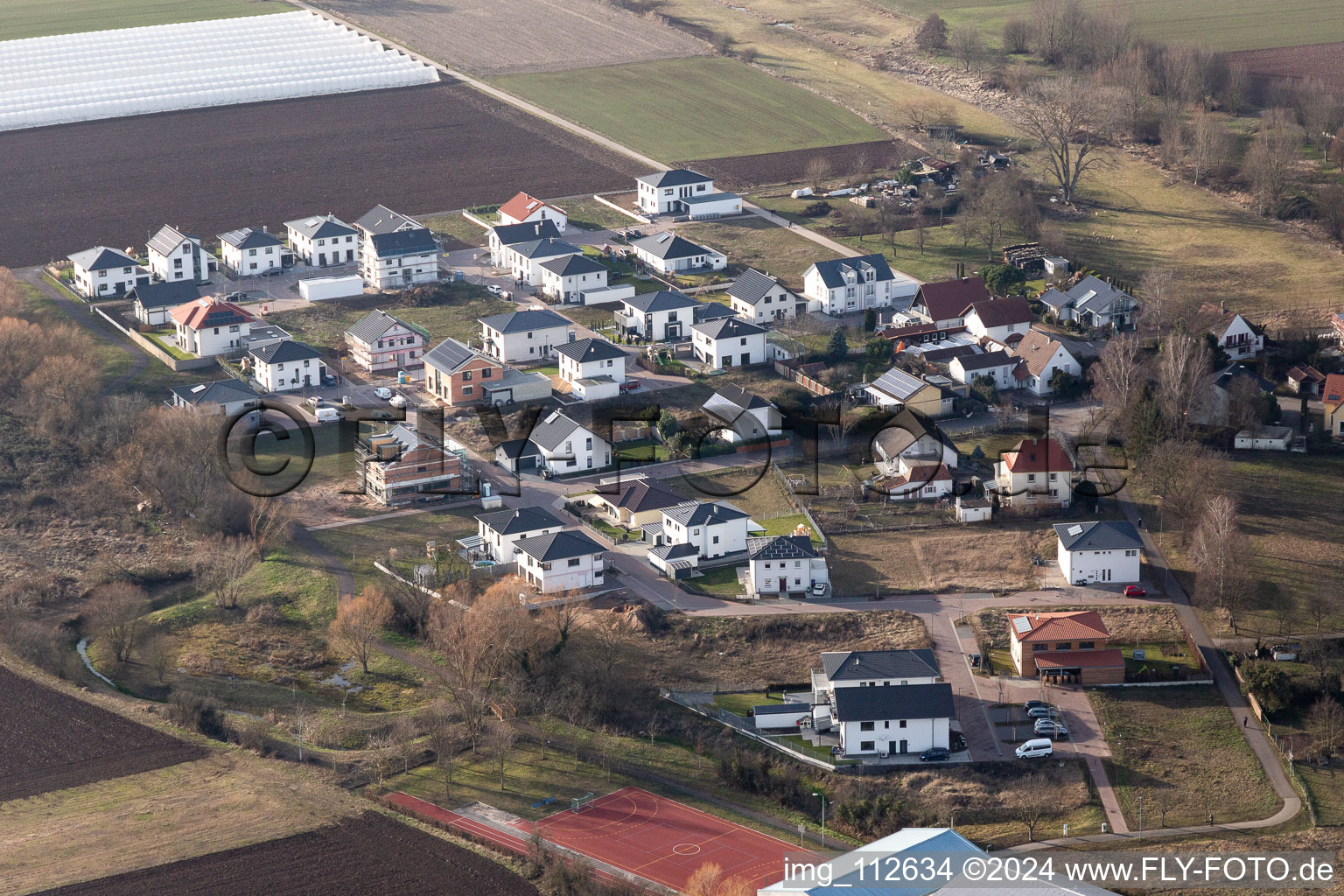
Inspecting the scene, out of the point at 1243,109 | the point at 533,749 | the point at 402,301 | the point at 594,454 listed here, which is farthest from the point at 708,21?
the point at 533,749

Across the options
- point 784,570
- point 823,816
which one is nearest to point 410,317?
point 784,570

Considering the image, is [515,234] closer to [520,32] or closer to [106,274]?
[106,274]

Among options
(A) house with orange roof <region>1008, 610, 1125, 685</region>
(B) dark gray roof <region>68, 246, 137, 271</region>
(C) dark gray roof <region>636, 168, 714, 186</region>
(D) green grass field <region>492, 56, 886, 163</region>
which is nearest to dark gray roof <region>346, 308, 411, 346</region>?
(B) dark gray roof <region>68, 246, 137, 271</region>

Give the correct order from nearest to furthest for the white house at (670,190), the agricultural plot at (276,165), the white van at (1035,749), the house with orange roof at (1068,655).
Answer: the white van at (1035,749), the house with orange roof at (1068,655), the agricultural plot at (276,165), the white house at (670,190)

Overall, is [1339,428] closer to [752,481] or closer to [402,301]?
[752,481]

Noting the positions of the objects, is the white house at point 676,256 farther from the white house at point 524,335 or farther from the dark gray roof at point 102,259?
the dark gray roof at point 102,259

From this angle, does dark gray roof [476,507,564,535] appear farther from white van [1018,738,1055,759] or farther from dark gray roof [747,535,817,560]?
white van [1018,738,1055,759]

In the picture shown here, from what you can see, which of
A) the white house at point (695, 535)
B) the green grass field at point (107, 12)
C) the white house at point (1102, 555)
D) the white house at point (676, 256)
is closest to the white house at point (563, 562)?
the white house at point (695, 535)
